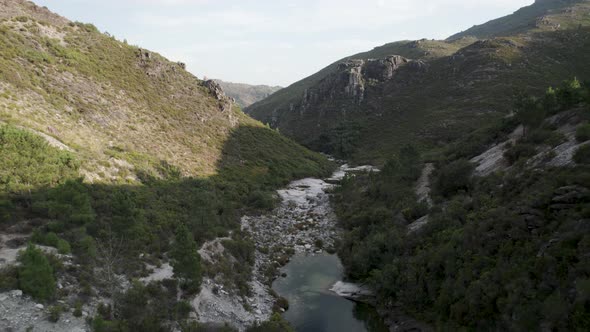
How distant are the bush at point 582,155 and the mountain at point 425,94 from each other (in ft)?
204

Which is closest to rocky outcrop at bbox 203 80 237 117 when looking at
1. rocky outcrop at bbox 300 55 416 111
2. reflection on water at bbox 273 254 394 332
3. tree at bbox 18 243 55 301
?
reflection on water at bbox 273 254 394 332

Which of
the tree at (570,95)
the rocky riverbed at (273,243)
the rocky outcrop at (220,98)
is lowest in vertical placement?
the rocky riverbed at (273,243)

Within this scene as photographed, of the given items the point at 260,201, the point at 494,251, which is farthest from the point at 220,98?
the point at 494,251

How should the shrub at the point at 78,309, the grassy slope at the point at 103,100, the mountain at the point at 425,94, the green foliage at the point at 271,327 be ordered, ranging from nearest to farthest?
the shrub at the point at 78,309, the green foliage at the point at 271,327, the grassy slope at the point at 103,100, the mountain at the point at 425,94

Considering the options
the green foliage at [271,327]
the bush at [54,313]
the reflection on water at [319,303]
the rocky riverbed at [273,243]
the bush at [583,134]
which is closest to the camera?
the bush at [54,313]

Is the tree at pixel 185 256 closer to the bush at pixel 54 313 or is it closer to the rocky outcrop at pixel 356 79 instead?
the bush at pixel 54 313

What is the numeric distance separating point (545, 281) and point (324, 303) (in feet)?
54.9

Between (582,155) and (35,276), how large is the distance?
3372 centimetres

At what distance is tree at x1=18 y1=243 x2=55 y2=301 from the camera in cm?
1761

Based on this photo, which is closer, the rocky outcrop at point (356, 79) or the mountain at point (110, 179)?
Result: the mountain at point (110, 179)

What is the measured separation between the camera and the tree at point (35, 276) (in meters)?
17.6

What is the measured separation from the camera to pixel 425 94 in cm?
11762

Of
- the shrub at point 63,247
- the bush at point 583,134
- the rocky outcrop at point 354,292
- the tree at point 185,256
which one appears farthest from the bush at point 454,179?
the shrub at point 63,247

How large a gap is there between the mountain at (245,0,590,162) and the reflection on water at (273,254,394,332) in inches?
2240
